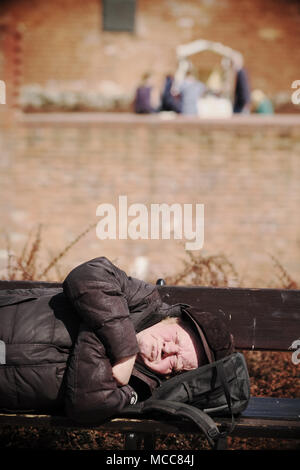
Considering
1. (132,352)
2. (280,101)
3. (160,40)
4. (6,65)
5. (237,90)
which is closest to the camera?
(132,352)

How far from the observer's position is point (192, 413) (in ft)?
8.82

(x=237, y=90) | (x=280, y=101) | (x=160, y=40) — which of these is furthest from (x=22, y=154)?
(x=160, y=40)

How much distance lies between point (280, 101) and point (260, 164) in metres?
4.31

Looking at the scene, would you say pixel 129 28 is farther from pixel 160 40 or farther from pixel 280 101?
pixel 280 101

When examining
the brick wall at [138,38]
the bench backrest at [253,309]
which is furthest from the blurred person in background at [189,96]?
the bench backrest at [253,309]

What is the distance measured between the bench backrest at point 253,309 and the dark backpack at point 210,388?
65 centimetres

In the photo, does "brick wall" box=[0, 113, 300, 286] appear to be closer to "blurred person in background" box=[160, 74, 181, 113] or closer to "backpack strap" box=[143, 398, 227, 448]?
"blurred person in background" box=[160, 74, 181, 113]

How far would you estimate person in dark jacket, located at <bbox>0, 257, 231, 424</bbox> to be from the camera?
2.64 metres

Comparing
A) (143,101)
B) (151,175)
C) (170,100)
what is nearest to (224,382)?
(151,175)

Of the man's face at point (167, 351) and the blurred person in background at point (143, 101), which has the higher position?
the blurred person in background at point (143, 101)

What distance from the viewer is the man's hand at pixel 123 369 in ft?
8.85

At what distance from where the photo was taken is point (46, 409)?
281 cm

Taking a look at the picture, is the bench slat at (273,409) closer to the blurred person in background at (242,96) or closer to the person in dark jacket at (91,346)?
the person in dark jacket at (91,346)

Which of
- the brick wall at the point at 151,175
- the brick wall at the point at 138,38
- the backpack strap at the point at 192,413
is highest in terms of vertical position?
the brick wall at the point at 138,38
